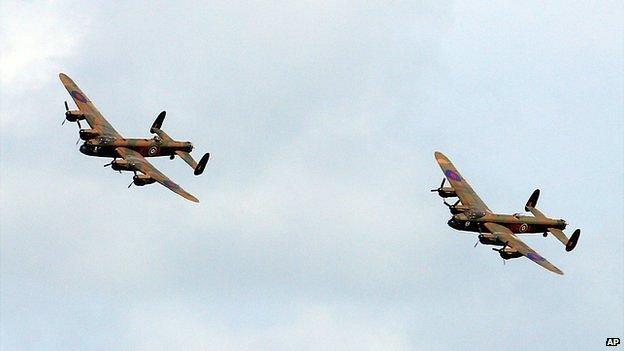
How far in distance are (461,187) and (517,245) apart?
1542 centimetres

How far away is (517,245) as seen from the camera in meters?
146

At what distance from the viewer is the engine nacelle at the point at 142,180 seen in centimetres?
14975

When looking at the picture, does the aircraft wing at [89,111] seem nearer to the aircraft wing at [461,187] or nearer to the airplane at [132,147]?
the airplane at [132,147]

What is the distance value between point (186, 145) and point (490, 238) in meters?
35.8

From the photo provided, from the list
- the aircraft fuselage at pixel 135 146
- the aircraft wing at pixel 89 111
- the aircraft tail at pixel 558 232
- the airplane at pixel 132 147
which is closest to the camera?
the aircraft tail at pixel 558 232

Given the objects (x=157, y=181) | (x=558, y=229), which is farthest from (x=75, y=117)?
(x=558, y=229)

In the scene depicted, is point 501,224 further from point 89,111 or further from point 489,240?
point 89,111

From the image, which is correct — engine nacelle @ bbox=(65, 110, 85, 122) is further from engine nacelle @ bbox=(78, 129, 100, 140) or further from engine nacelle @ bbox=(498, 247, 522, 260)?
engine nacelle @ bbox=(498, 247, 522, 260)

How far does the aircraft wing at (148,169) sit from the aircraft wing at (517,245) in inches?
1248

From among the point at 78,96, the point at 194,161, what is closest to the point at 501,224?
the point at 194,161

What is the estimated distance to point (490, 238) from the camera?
481 feet

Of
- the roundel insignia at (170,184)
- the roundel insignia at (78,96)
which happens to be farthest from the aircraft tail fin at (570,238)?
the roundel insignia at (78,96)

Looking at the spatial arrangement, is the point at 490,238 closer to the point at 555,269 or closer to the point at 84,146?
the point at 555,269

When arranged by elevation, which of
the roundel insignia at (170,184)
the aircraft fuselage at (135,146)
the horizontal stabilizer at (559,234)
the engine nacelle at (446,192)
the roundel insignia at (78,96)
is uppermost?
the roundel insignia at (78,96)
